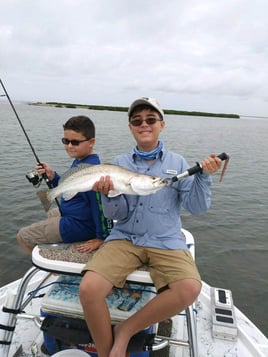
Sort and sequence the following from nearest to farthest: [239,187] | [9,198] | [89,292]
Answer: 1. [89,292]
2. [9,198]
3. [239,187]

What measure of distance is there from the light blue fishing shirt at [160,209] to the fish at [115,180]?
0.51ft

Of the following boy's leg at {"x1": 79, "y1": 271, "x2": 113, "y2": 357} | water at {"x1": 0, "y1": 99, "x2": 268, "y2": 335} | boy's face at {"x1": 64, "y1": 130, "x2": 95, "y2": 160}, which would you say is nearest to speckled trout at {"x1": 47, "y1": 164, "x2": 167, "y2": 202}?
boy's face at {"x1": 64, "y1": 130, "x2": 95, "y2": 160}

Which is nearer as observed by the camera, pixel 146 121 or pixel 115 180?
pixel 115 180

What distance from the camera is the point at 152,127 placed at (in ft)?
10.3

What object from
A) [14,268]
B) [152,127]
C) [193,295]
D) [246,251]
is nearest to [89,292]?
[193,295]

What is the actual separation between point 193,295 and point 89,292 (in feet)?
2.71

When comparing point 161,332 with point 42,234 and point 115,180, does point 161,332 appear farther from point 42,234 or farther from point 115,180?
point 115,180

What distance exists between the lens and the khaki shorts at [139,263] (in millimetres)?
2473

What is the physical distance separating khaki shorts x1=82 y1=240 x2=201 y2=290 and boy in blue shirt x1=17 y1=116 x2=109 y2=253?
369 millimetres

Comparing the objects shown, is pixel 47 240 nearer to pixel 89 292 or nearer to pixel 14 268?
pixel 89 292

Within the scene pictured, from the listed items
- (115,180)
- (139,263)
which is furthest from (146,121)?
(139,263)

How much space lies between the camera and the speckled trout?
276 centimetres

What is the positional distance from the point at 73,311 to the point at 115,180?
1251 mm

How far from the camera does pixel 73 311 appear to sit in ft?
8.89
